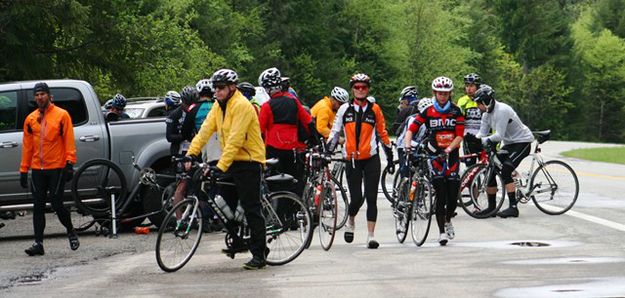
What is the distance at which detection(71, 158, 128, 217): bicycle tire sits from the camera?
1582cm

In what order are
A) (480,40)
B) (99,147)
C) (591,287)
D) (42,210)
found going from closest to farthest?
1. (591,287)
2. (42,210)
3. (99,147)
4. (480,40)

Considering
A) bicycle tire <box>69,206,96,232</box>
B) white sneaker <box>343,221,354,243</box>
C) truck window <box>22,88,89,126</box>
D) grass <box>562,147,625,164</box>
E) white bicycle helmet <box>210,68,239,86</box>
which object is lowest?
grass <box>562,147,625,164</box>

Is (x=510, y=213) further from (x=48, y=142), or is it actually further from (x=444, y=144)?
(x=48, y=142)

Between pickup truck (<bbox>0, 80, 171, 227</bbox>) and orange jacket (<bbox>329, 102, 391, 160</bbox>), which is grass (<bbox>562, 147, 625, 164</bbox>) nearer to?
pickup truck (<bbox>0, 80, 171, 227</bbox>)

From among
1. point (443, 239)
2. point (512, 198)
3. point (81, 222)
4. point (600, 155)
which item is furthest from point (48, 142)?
point (600, 155)

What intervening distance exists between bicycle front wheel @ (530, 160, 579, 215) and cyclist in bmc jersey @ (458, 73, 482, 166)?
42.1 inches

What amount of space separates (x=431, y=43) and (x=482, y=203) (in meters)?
84.6

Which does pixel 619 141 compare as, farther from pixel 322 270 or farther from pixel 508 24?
pixel 322 270

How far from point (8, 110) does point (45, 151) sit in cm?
208

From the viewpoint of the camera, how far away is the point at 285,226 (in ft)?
40.3

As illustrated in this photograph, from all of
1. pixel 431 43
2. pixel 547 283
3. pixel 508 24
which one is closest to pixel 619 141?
pixel 508 24

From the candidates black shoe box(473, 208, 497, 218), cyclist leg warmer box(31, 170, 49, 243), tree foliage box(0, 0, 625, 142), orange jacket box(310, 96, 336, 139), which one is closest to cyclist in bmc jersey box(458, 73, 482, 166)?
black shoe box(473, 208, 497, 218)

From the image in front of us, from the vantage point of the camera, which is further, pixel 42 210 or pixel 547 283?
pixel 42 210

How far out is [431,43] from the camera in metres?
101
